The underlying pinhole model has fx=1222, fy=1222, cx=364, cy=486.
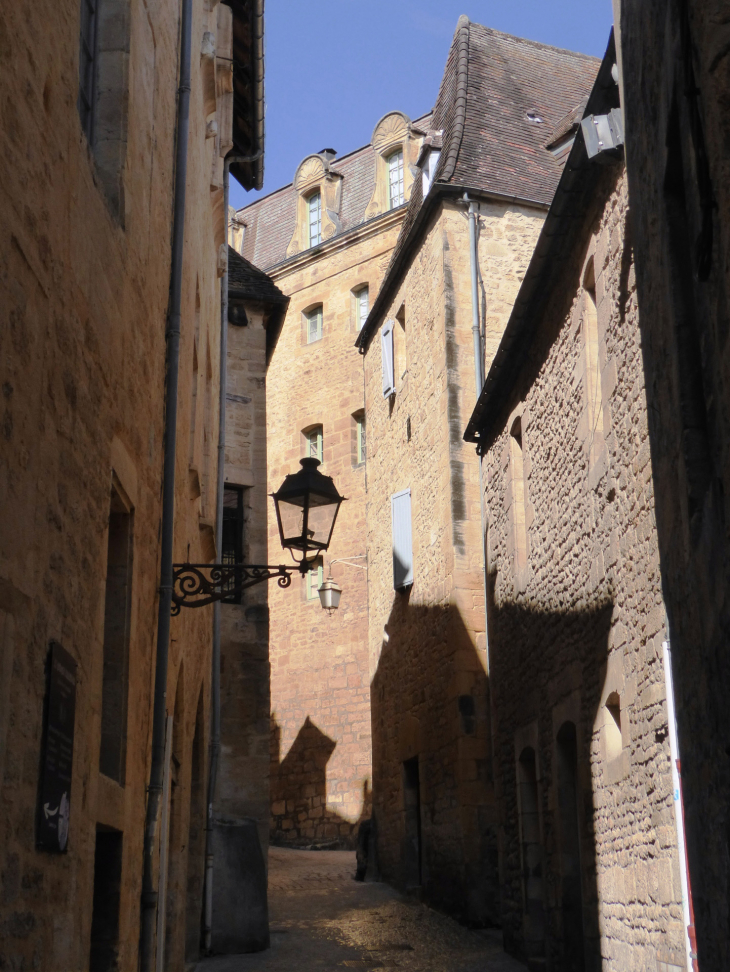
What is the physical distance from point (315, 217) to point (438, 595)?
15843 mm

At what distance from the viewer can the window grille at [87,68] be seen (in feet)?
17.4

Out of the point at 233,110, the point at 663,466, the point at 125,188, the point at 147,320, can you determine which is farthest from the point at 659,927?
the point at 233,110

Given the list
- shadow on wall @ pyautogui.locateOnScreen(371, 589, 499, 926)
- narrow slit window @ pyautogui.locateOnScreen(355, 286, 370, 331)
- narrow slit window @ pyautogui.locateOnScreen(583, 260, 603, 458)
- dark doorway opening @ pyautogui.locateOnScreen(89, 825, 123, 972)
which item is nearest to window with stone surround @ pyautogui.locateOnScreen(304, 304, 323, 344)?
narrow slit window @ pyautogui.locateOnScreen(355, 286, 370, 331)

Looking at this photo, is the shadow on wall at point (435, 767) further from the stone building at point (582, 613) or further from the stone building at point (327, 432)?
the stone building at point (327, 432)

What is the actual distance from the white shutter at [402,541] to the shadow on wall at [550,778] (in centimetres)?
381

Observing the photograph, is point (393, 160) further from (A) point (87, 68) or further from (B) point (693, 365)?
(B) point (693, 365)

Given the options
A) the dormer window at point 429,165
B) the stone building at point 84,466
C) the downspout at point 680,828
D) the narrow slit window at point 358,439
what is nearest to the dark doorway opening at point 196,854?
the stone building at point 84,466

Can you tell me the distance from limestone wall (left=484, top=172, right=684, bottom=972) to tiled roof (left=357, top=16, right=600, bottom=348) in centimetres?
513

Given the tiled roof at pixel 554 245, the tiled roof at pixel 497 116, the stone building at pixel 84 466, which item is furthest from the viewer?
the tiled roof at pixel 497 116

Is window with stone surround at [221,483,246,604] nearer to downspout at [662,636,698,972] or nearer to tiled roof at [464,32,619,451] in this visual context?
tiled roof at [464,32,619,451]

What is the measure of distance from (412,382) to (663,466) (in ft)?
36.4

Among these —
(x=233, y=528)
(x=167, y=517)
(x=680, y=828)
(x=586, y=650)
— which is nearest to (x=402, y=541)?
(x=233, y=528)

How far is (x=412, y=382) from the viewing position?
53.1ft

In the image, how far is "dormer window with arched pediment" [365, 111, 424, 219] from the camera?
2561 cm
